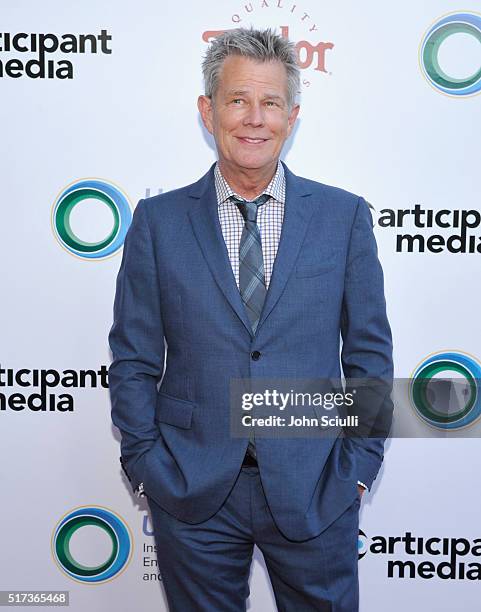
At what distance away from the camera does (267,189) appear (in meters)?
1.75

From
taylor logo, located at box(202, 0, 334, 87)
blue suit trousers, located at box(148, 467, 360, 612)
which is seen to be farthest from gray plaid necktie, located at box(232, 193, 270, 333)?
taylor logo, located at box(202, 0, 334, 87)

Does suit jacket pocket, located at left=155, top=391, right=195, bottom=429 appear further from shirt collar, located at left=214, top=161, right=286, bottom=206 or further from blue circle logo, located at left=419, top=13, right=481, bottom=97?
blue circle logo, located at left=419, top=13, right=481, bottom=97

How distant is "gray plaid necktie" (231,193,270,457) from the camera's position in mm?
1649

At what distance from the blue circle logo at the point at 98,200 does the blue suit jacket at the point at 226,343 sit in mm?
509

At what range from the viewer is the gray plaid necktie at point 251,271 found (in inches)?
64.9

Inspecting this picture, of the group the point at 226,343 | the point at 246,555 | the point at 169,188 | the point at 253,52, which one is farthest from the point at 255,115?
the point at 246,555

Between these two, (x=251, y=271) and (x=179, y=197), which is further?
(x=179, y=197)

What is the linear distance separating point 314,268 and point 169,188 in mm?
773

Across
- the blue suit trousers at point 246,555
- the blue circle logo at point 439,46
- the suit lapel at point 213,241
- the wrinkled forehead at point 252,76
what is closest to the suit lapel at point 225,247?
the suit lapel at point 213,241

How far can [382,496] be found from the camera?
2369mm

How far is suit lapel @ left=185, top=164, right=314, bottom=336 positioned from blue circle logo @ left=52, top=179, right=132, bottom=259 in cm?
53

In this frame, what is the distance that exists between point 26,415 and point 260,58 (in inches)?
55.9

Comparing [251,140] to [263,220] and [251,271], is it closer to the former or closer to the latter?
[263,220]

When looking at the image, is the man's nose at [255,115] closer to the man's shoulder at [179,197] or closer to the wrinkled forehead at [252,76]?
the wrinkled forehead at [252,76]
